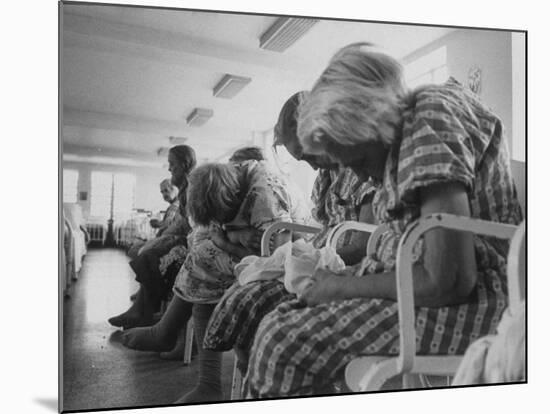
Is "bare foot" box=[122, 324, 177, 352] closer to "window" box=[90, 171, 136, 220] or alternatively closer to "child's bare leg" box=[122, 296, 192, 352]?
"child's bare leg" box=[122, 296, 192, 352]

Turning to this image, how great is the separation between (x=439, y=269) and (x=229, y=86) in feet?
3.51

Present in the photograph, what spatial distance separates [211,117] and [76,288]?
0.82 meters

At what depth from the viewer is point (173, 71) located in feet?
9.08

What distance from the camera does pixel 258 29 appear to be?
2.87 m

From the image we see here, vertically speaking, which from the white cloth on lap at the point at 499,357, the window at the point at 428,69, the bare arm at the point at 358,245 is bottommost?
the white cloth on lap at the point at 499,357

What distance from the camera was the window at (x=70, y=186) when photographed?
268cm

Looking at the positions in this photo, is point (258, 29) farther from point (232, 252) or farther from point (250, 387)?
point (250, 387)

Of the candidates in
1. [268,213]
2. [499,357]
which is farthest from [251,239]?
[499,357]

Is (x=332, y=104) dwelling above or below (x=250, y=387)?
above

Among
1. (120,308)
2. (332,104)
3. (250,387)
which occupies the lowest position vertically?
(250,387)

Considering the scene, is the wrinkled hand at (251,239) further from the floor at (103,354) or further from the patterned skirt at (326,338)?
the floor at (103,354)

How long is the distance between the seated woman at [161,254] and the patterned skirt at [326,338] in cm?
42

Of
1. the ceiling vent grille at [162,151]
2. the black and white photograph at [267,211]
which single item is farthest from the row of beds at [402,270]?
the ceiling vent grille at [162,151]

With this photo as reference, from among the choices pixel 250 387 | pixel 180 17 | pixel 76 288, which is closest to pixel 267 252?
pixel 250 387
